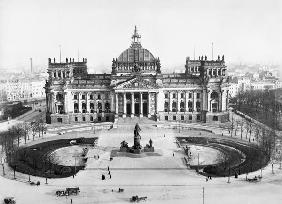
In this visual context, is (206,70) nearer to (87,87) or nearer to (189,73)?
(189,73)

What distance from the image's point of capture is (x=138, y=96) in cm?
12438

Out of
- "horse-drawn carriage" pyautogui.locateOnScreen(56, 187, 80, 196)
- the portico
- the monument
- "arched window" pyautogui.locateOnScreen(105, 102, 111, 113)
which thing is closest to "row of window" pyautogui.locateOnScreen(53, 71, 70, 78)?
"arched window" pyautogui.locateOnScreen(105, 102, 111, 113)

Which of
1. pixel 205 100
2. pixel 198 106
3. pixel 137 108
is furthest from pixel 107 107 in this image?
pixel 205 100

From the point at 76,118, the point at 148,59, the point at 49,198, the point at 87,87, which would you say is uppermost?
the point at 148,59

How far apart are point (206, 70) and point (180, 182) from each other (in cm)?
6592

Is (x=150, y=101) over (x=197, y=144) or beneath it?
over

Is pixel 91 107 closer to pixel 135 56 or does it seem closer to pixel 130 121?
pixel 130 121

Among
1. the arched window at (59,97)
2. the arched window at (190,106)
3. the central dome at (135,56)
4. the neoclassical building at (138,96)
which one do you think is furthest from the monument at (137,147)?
the central dome at (135,56)

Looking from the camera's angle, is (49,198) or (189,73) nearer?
(49,198)

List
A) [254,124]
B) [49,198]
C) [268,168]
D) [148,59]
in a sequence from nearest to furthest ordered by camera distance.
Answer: [49,198] → [268,168] → [254,124] → [148,59]

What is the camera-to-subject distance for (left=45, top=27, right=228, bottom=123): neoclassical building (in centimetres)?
12325

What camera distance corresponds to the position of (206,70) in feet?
414

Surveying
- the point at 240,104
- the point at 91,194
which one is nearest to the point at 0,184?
the point at 91,194

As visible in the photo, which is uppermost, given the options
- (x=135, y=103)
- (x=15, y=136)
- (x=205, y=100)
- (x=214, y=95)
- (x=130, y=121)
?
(x=214, y=95)
